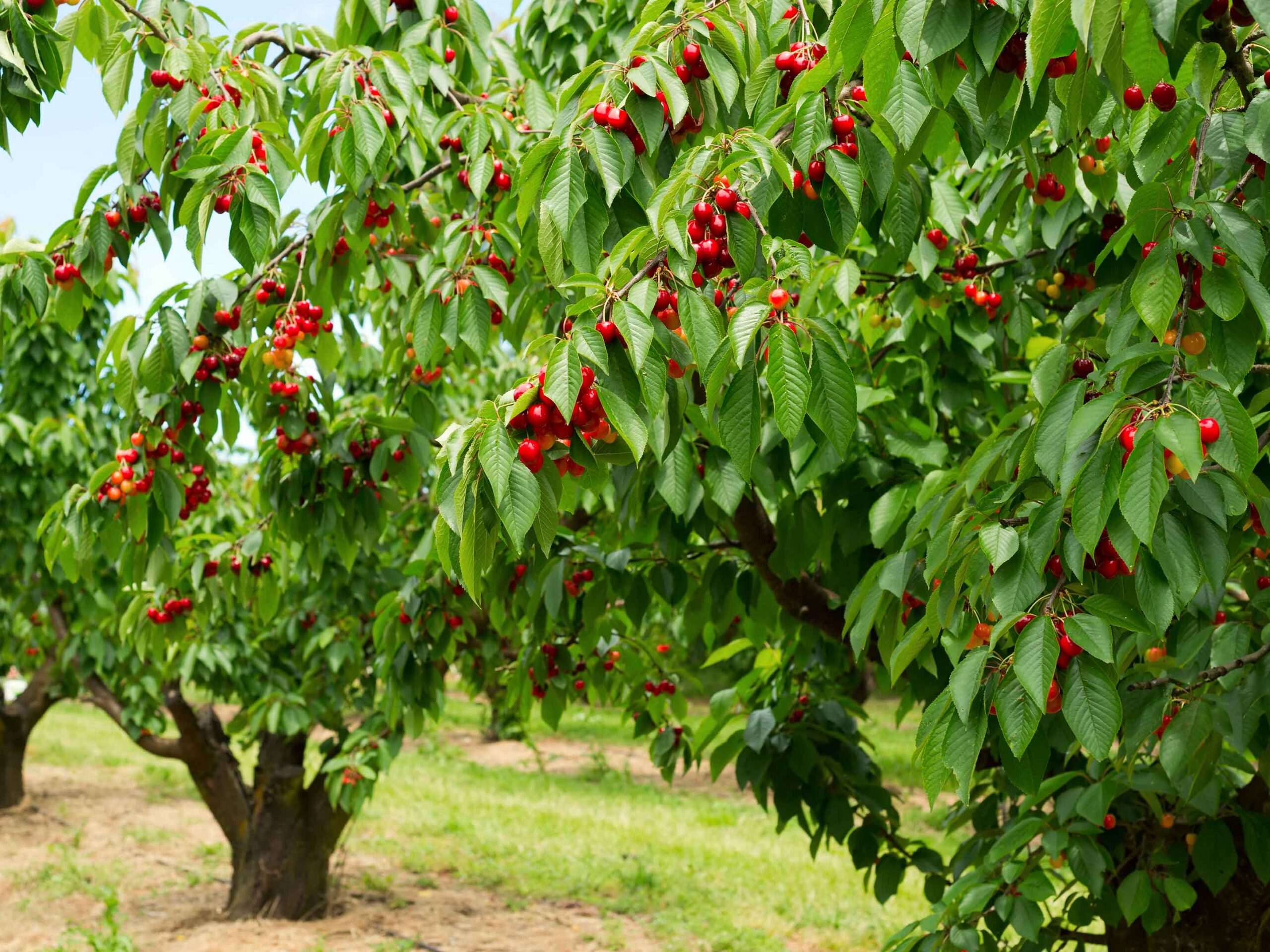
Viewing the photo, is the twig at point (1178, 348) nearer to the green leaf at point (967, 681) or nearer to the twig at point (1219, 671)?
the green leaf at point (967, 681)

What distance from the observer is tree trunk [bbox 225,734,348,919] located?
632cm

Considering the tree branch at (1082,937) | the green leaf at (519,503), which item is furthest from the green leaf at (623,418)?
the tree branch at (1082,937)

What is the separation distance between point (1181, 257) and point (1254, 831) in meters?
1.53

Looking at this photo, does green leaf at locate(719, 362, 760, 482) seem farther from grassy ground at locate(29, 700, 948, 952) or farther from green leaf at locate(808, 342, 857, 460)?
grassy ground at locate(29, 700, 948, 952)

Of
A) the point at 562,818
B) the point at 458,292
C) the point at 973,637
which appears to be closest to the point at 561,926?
the point at 562,818

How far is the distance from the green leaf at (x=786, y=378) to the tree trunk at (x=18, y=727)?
9.06 metres

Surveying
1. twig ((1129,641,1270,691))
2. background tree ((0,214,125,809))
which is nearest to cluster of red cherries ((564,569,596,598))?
twig ((1129,641,1270,691))

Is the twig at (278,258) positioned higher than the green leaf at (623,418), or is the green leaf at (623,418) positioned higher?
the twig at (278,258)

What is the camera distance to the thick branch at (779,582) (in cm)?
Answer: 251

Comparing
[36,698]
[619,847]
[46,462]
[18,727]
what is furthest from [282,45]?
[18,727]

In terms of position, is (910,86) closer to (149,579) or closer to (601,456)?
(601,456)

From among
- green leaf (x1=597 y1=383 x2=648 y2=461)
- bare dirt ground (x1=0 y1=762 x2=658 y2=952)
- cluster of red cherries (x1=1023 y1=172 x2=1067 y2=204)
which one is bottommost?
bare dirt ground (x1=0 y1=762 x2=658 y2=952)

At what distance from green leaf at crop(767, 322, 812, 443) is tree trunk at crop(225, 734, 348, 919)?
229 inches

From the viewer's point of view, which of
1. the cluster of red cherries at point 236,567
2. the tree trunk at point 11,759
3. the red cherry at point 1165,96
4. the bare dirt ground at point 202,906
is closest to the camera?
the red cherry at point 1165,96
